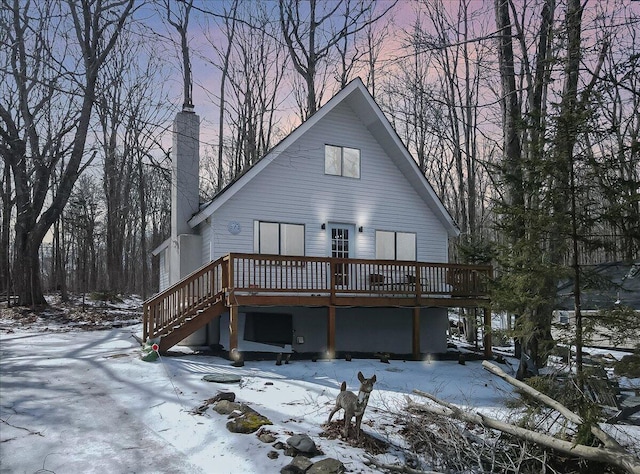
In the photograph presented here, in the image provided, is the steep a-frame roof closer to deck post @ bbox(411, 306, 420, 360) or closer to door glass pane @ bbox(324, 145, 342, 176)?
door glass pane @ bbox(324, 145, 342, 176)

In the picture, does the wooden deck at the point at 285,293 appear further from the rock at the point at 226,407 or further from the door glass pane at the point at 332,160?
the rock at the point at 226,407

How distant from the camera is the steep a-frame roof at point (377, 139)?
13078 mm

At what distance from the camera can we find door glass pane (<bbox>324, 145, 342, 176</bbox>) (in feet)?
49.2

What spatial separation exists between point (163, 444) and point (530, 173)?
6304 millimetres

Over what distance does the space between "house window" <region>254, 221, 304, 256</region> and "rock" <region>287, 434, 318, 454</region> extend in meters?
8.43

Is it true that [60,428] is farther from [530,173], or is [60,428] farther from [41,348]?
[530,173]

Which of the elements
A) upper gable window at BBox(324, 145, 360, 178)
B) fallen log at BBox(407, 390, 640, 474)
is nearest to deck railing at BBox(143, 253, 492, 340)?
upper gable window at BBox(324, 145, 360, 178)

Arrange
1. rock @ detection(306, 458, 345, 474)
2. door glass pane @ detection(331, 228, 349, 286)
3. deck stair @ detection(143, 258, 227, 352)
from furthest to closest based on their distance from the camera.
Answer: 1. door glass pane @ detection(331, 228, 349, 286)
2. deck stair @ detection(143, 258, 227, 352)
3. rock @ detection(306, 458, 345, 474)

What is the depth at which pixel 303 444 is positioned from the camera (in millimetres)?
5438

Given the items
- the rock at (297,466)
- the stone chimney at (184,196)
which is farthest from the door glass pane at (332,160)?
the rock at (297,466)

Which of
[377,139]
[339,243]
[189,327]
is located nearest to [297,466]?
[189,327]

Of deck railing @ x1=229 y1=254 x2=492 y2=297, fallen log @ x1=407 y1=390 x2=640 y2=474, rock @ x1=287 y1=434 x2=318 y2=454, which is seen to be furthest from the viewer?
deck railing @ x1=229 y1=254 x2=492 y2=297

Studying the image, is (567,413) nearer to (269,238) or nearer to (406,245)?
(269,238)

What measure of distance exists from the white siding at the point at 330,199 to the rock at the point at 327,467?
838cm
